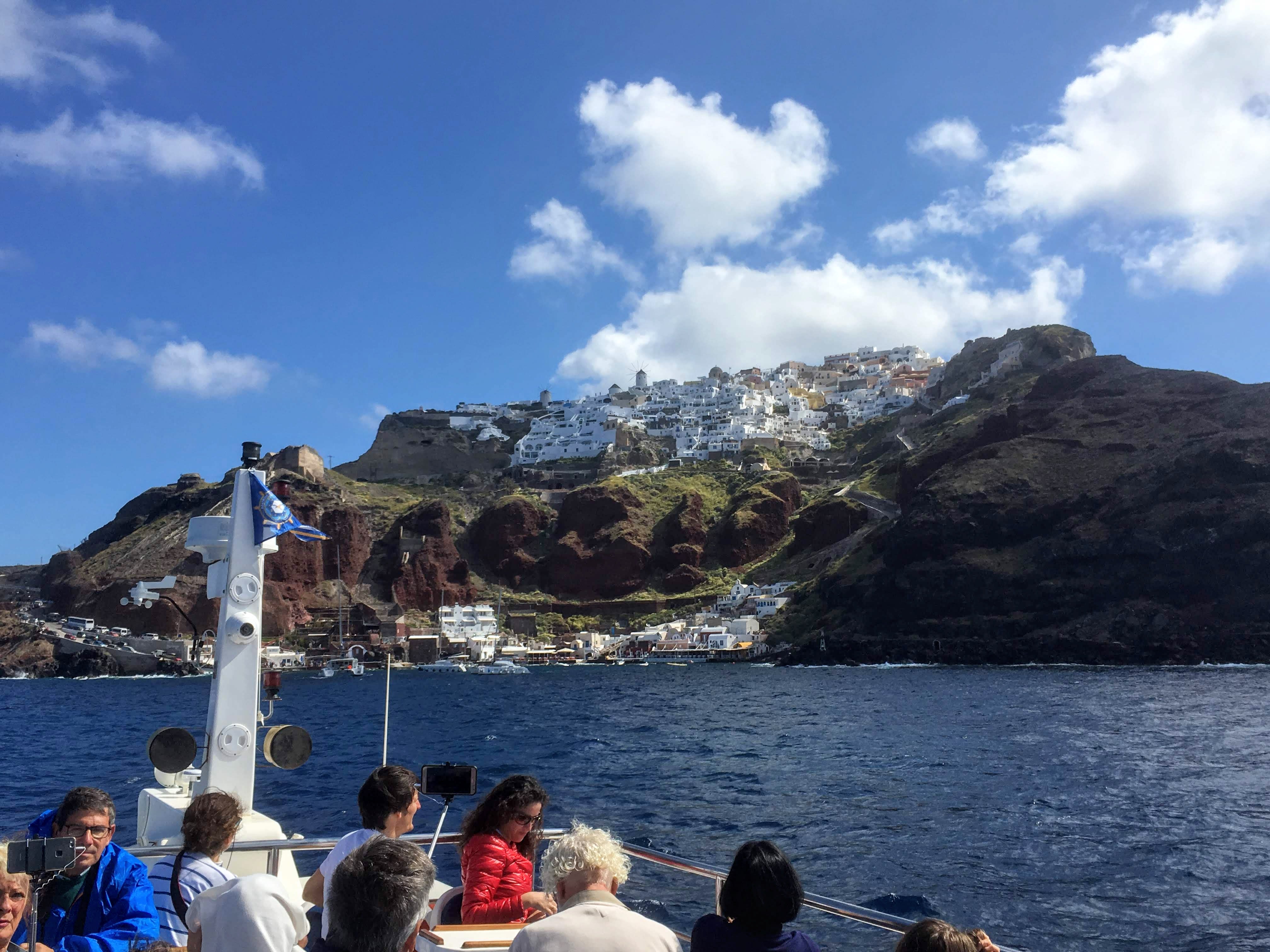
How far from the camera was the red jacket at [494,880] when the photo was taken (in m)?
4.59

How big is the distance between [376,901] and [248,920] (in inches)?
23.9

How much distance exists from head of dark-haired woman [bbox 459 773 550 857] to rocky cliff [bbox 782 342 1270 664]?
82707mm

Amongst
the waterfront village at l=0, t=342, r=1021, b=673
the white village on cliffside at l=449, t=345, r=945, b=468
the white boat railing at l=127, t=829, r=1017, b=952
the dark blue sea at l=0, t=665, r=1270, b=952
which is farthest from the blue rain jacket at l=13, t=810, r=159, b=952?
the white village on cliffside at l=449, t=345, r=945, b=468

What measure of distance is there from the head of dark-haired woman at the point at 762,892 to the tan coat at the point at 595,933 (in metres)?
0.39

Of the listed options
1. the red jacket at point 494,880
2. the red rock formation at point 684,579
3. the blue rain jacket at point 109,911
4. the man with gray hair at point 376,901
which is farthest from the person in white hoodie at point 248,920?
the red rock formation at point 684,579

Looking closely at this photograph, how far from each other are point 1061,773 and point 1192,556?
224 ft

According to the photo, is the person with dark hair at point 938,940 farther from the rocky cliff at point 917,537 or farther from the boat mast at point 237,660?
the rocky cliff at point 917,537

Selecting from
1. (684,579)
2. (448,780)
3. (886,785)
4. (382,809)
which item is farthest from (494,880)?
(684,579)

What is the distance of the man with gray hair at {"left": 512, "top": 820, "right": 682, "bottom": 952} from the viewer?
3.33 m

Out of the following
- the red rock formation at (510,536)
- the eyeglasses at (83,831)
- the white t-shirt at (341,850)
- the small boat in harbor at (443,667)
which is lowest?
the small boat in harbor at (443,667)

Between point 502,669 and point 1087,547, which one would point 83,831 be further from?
point 502,669

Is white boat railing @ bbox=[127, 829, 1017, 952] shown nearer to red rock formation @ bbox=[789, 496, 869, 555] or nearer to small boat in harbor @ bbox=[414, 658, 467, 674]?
small boat in harbor @ bbox=[414, 658, 467, 674]

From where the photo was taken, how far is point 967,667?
8100cm

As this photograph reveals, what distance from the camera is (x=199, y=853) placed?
4.46 m
